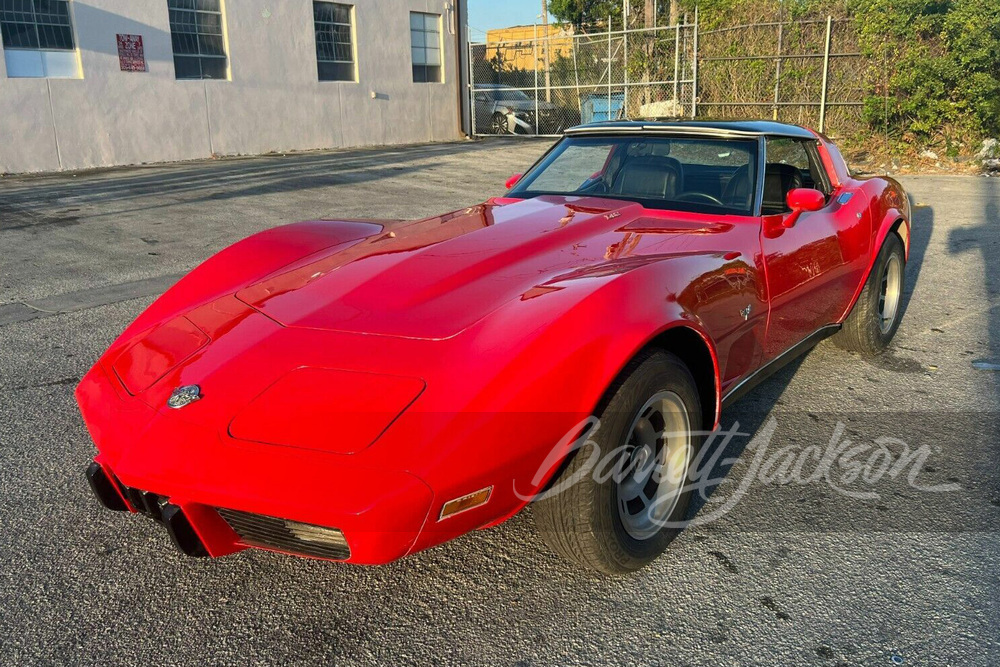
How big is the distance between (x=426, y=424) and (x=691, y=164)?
2.26 m

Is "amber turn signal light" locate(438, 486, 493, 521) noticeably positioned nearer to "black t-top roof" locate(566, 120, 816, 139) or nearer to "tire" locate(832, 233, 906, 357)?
"black t-top roof" locate(566, 120, 816, 139)

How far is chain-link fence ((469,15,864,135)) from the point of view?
49.0 feet

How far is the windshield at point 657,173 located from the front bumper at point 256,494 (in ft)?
7.08

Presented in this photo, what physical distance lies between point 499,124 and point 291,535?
2043 centimetres

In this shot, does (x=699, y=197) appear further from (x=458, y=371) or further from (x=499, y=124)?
(x=499, y=124)

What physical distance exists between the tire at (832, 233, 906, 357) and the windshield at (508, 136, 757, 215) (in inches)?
48.3

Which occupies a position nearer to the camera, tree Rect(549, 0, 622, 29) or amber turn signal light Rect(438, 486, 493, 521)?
amber turn signal light Rect(438, 486, 493, 521)

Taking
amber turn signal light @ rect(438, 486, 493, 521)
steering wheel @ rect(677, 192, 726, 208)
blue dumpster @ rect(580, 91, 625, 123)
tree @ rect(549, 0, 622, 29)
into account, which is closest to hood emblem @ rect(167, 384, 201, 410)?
amber turn signal light @ rect(438, 486, 493, 521)

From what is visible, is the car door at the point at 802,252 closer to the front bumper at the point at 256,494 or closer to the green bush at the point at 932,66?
the front bumper at the point at 256,494

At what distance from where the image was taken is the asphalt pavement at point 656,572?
2230 millimetres

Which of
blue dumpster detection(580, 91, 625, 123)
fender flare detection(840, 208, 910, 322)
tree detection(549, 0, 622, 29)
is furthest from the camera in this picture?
tree detection(549, 0, 622, 29)

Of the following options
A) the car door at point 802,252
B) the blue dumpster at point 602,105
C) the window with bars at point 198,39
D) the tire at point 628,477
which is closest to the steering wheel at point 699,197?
the car door at point 802,252

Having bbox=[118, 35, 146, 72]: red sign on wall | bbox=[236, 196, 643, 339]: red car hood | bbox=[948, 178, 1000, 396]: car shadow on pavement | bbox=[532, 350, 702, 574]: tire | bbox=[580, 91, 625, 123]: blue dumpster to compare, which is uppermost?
bbox=[118, 35, 146, 72]: red sign on wall

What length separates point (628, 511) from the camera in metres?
2.60
